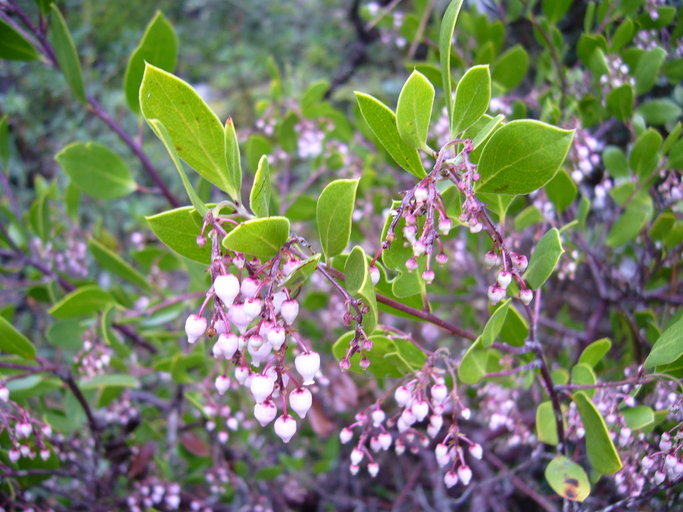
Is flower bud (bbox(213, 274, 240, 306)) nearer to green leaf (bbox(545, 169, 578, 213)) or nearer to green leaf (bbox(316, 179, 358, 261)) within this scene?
green leaf (bbox(316, 179, 358, 261))

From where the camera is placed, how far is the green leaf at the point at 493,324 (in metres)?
0.71

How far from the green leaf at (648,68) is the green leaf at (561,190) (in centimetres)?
34

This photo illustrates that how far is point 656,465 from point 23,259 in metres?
1.52

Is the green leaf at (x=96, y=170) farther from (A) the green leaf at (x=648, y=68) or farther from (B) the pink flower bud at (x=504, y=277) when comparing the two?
(A) the green leaf at (x=648, y=68)

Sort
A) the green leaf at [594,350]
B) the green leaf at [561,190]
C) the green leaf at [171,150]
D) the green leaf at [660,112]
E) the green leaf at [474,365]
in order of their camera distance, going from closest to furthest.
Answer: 1. the green leaf at [171,150]
2. the green leaf at [474,365]
3. the green leaf at [594,350]
4. the green leaf at [561,190]
5. the green leaf at [660,112]

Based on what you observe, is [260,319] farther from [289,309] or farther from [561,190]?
[561,190]

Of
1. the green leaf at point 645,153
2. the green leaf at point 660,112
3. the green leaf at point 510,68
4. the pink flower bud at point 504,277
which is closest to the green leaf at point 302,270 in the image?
the pink flower bud at point 504,277

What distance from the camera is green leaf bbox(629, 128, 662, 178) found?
105cm

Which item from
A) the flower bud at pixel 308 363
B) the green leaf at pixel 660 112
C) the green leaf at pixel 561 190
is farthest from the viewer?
the green leaf at pixel 660 112

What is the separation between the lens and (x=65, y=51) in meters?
1.19

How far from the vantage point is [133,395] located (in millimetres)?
1600

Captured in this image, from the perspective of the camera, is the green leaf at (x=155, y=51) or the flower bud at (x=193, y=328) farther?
the green leaf at (x=155, y=51)

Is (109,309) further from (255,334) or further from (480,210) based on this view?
(480,210)

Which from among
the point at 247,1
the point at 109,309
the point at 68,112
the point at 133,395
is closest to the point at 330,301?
the point at 133,395
